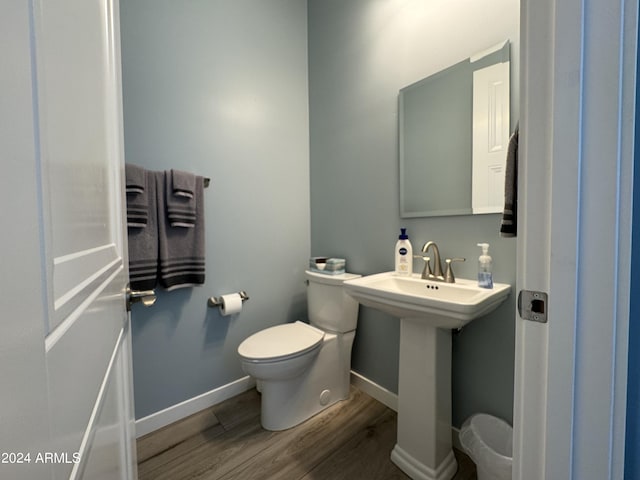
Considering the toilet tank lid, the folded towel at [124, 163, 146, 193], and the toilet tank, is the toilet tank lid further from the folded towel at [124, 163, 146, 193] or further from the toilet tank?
the folded towel at [124, 163, 146, 193]

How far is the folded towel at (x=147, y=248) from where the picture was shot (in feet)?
4.30

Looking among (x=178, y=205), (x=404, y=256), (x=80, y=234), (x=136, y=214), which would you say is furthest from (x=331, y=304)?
(x=80, y=234)

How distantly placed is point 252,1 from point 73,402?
224 centimetres

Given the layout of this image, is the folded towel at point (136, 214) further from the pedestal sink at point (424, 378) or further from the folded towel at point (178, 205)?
the pedestal sink at point (424, 378)

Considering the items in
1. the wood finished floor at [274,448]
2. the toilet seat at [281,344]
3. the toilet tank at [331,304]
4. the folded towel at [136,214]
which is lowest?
the wood finished floor at [274,448]

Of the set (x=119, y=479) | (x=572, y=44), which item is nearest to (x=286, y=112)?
(x=572, y=44)

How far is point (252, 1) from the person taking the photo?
1721mm

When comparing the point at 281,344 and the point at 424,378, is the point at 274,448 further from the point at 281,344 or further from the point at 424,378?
the point at 424,378

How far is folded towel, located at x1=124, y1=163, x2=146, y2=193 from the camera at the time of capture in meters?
1.26

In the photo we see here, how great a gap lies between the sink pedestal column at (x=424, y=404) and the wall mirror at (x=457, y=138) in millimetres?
607

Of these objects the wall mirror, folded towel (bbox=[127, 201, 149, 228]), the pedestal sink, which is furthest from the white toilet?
folded towel (bbox=[127, 201, 149, 228])

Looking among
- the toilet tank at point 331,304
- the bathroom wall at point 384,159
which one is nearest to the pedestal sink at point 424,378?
the bathroom wall at point 384,159

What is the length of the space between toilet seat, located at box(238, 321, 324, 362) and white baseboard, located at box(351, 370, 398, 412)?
0.49 m

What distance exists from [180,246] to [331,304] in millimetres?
929
